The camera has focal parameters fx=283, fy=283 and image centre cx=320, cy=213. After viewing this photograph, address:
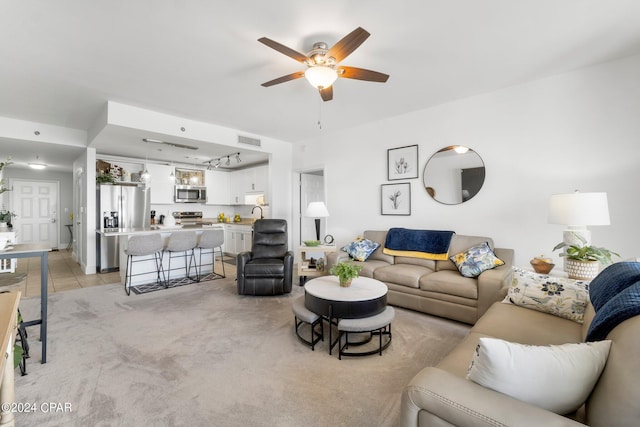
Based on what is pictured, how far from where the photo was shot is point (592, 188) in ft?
9.36

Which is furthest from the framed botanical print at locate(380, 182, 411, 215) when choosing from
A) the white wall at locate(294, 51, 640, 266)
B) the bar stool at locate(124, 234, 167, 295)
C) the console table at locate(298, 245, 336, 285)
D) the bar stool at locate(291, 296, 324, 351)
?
the bar stool at locate(124, 234, 167, 295)

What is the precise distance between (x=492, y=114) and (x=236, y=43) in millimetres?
3006

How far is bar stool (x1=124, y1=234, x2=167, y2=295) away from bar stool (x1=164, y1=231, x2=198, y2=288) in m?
0.14

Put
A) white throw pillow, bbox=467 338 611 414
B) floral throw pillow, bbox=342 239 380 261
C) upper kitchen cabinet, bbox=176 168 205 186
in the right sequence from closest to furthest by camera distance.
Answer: white throw pillow, bbox=467 338 611 414, floral throw pillow, bbox=342 239 380 261, upper kitchen cabinet, bbox=176 168 205 186

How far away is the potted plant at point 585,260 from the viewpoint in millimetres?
2254

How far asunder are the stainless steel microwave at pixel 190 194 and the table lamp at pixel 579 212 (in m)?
7.01

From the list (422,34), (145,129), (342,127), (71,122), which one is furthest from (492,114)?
(71,122)

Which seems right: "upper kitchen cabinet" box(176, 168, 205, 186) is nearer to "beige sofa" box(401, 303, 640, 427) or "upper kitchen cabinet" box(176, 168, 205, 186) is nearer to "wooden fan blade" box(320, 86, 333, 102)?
"wooden fan blade" box(320, 86, 333, 102)

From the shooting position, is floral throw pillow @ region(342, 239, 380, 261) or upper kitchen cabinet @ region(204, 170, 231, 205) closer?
floral throw pillow @ region(342, 239, 380, 261)

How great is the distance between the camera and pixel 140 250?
13.4ft

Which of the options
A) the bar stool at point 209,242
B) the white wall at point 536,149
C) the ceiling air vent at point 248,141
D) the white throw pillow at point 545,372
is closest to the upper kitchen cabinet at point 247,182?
the ceiling air vent at point 248,141

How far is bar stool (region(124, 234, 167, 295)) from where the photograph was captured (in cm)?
402

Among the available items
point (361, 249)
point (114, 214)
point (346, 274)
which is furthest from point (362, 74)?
point (114, 214)

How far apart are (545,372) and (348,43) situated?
2.11 meters
